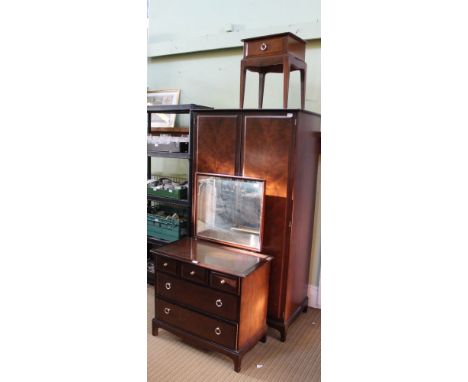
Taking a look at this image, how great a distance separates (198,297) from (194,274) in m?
0.15

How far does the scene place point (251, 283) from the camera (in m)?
2.15

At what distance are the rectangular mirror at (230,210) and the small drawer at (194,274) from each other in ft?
1.27

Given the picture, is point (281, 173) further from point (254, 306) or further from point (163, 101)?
point (163, 101)

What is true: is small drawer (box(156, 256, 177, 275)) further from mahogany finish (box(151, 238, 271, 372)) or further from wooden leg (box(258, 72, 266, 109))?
wooden leg (box(258, 72, 266, 109))

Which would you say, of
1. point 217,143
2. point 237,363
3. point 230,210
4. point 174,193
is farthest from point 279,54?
point 237,363

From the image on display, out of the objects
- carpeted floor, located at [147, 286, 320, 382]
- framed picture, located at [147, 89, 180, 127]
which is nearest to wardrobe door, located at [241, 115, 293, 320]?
carpeted floor, located at [147, 286, 320, 382]

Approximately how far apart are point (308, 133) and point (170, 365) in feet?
5.65

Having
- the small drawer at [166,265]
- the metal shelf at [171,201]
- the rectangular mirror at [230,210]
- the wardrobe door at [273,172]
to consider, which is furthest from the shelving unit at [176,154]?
the wardrobe door at [273,172]

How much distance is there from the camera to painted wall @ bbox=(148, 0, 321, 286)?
266 centimetres

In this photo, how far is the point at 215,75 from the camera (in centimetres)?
304
